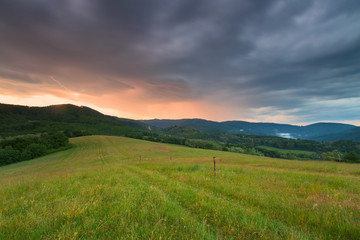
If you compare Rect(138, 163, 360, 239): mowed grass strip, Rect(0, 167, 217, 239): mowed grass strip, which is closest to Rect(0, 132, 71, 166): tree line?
Rect(0, 167, 217, 239): mowed grass strip

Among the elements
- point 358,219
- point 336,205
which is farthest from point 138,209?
point 336,205

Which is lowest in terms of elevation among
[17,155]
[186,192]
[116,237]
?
[17,155]

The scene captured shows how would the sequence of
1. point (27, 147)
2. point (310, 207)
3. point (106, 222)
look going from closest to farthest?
point (106, 222)
point (310, 207)
point (27, 147)

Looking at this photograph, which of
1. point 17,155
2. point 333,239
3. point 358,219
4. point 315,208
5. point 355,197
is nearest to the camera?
point 333,239

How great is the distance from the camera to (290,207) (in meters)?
4.91

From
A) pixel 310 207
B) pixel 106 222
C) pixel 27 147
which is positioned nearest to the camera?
pixel 106 222

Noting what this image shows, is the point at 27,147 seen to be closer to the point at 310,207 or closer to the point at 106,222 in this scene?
the point at 106,222

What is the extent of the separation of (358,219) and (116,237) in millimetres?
6812

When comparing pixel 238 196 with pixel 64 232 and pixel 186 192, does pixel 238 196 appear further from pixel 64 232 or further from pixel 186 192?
pixel 64 232

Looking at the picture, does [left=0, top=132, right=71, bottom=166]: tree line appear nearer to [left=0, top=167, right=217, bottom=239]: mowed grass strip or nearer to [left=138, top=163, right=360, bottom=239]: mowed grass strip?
[left=0, top=167, right=217, bottom=239]: mowed grass strip

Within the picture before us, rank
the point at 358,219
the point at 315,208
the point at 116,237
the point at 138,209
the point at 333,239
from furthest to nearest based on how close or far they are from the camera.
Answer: the point at 315,208
the point at 138,209
the point at 358,219
the point at 333,239
the point at 116,237

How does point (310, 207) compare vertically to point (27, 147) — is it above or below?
→ above

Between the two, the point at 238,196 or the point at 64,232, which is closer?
the point at 64,232

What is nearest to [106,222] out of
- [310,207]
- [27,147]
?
[310,207]
